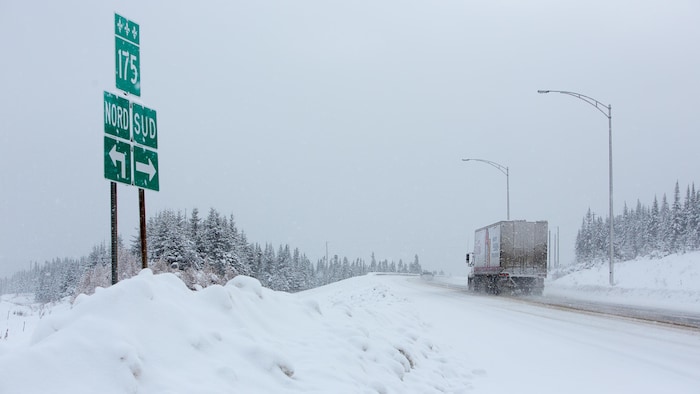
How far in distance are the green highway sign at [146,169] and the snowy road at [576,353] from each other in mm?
5491

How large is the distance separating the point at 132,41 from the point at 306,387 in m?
5.97

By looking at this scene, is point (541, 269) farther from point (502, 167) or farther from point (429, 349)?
point (429, 349)

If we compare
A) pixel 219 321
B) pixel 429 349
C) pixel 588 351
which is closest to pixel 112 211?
pixel 219 321

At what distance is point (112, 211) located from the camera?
7.50 m

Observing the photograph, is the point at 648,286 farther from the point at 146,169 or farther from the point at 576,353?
the point at 146,169

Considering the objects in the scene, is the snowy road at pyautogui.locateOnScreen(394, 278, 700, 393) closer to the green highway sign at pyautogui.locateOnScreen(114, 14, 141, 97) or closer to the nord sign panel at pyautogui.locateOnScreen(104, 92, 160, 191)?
the nord sign panel at pyautogui.locateOnScreen(104, 92, 160, 191)

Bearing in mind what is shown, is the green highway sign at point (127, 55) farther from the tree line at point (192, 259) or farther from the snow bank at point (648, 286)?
the snow bank at point (648, 286)

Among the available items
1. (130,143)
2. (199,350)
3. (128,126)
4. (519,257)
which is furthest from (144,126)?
(519,257)

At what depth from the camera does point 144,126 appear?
7.75m

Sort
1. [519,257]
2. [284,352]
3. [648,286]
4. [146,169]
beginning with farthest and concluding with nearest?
[519,257], [648,286], [146,169], [284,352]

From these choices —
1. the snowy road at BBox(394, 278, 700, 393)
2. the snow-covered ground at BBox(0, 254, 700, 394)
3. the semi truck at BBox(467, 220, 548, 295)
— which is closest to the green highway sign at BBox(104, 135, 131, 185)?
the snow-covered ground at BBox(0, 254, 700, 394)

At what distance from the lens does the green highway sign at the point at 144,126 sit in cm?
759

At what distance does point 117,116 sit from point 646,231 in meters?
109

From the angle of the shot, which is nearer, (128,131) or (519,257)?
(128,131)
